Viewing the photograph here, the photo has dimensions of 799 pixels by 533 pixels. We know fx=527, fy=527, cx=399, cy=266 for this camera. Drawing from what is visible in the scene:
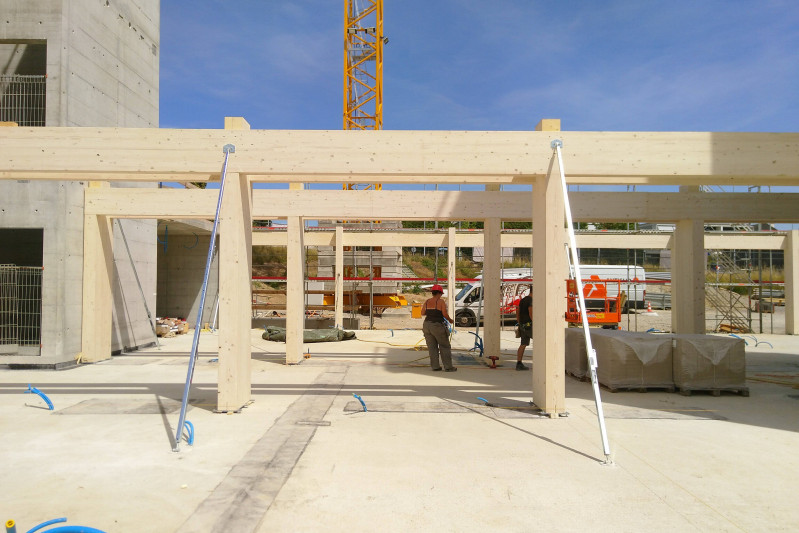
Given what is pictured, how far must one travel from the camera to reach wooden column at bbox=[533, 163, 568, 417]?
6.15m

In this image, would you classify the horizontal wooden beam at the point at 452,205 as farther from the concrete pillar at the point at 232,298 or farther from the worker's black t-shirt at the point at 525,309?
the concrete pillar at the point at 232,298

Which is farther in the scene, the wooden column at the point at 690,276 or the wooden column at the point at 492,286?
the wooden column at the point at 690,276

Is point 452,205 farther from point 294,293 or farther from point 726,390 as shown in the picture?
point 726,390

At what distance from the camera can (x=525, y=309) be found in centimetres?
951

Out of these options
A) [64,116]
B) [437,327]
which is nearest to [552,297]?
[437,327]

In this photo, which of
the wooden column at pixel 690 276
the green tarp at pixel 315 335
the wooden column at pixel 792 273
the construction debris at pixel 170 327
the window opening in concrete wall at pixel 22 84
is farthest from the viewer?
the wooden column at pixel 792 273

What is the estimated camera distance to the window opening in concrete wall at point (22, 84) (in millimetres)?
10516

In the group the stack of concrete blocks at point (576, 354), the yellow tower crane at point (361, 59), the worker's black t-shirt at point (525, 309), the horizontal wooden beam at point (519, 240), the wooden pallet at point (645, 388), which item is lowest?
the wooden pallet at point (645, 388)

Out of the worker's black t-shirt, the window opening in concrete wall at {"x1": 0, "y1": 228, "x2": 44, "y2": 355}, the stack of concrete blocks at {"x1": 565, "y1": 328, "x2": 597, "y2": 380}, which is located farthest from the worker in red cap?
the window opening in concrete wall at {"x1": 0, "y1": 228, "x2": 44, "y2": 355}

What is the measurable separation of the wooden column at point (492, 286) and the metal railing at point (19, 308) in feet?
28.4

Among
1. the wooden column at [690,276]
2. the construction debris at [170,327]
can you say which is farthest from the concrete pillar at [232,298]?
the construction debris at [170,327]

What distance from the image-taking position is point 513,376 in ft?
30.0

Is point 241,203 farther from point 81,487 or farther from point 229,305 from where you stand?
point 81,487

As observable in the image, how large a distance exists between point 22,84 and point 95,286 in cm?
446
